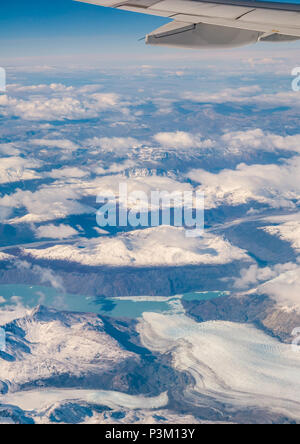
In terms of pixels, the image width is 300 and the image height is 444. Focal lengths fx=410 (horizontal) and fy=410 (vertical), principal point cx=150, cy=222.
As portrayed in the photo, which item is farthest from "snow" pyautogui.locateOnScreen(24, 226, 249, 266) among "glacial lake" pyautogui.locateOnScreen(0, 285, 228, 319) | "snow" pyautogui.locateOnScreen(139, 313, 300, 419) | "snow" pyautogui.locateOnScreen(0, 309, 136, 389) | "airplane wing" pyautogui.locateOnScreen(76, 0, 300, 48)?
→ "airplane wing" pyautogui.locateOnScreen(76, 0, 300, 48)

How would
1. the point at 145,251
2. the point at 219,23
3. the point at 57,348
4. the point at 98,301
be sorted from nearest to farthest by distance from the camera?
the point at 219,23 < the point at 57,348 < the point at 98,301 < the point at 145,251

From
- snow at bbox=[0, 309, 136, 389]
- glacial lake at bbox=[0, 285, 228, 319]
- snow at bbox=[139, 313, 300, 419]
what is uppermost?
snow at bbox=[139, 313, 300, 419]

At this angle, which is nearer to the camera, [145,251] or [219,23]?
[219,23]

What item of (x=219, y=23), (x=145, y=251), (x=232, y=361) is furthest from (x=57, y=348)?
(x=219, y=23)

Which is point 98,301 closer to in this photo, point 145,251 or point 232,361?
point 145,251

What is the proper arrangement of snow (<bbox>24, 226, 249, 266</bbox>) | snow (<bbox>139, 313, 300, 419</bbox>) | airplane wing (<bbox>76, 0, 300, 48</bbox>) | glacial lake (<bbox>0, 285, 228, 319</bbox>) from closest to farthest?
1. airplane wing (<bbox>76, 0, 300, 48</bbox>)
2. snow (<bbox>139, 313, 300, 419</bbox>)
3. glacial lake (<bbox>0, 285, 228, 319</bbox>)
4. snow (<bbox>24, 226, 249, 266</bbox>)

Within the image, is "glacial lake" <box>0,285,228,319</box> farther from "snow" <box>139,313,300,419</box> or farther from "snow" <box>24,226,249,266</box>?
"snow" <box>24,226,249,266</box>
